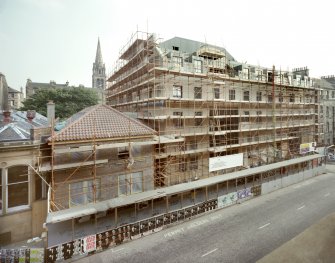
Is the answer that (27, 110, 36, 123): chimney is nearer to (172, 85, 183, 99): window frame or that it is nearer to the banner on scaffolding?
(172, 85, 183, 99): window frame

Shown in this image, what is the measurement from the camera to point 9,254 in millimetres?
12633

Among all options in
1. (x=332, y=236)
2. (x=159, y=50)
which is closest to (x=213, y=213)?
(x=332, y=236)

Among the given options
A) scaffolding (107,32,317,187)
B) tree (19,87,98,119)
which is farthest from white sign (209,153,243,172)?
tree (19,87,98,119)

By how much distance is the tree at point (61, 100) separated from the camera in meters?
47.4

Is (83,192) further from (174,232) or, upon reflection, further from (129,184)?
(174,232)

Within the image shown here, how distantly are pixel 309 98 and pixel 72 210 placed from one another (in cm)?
3844

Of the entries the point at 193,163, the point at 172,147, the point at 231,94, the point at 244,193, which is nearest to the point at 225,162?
the point at 193,163

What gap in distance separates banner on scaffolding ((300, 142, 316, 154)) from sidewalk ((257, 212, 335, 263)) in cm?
2339

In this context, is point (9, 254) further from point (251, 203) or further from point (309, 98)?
point (309, 98)

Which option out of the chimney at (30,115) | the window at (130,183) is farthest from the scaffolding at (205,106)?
the chimney at (30,115)

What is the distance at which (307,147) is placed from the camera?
34188mm

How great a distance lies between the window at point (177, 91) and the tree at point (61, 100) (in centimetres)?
3439

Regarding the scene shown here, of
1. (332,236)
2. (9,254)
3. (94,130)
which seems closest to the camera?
(332,236)

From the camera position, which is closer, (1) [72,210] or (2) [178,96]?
(1) [72,210]
